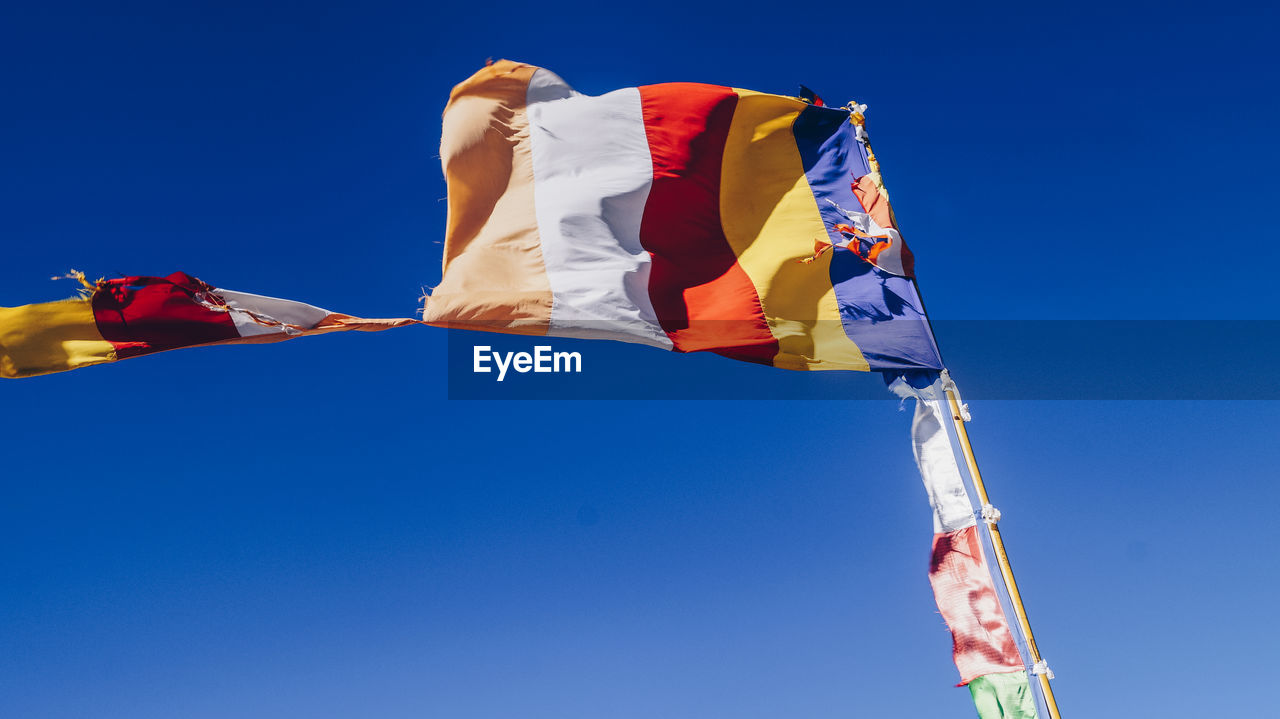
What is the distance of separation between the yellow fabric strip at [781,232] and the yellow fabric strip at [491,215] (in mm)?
2642

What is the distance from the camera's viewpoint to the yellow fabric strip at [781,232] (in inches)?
478

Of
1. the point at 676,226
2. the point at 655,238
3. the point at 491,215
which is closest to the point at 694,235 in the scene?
the point at 676,226

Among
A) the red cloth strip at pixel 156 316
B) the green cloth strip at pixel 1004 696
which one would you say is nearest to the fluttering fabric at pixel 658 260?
the red cloth strip at pixel 156 316

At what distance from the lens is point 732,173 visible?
13.6 metres

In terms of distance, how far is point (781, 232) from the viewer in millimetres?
13180

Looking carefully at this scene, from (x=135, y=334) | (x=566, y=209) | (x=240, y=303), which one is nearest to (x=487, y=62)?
(x=566, y=209)

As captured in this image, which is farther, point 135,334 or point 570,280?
point 570,280

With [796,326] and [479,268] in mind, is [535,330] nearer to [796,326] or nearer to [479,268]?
[479,268]

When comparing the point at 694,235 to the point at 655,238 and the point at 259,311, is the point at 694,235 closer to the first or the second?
the point at 655,238

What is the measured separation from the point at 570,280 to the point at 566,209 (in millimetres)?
1037

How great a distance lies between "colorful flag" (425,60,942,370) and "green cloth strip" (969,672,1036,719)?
328 centimetres

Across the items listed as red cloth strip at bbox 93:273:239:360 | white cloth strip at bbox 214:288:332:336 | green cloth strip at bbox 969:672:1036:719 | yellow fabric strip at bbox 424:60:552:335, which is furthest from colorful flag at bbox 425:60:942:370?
green cloth strip at bbox 969:672:1036:719

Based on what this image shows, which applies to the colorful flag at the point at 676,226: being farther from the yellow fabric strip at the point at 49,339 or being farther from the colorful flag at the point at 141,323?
the yellow fabric strip at the point at 49,339

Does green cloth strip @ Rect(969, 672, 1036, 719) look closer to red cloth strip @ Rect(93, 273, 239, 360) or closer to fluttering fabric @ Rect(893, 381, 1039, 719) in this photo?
fluttering fabric @ Rect(893, 381, 1039, 719)
